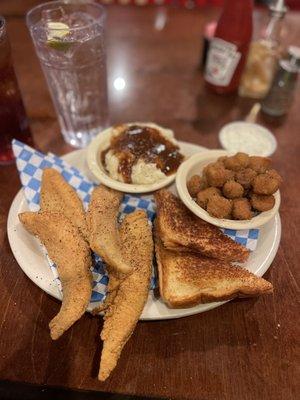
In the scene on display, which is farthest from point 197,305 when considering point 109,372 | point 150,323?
point 109,372

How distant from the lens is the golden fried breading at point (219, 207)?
4.42 feet

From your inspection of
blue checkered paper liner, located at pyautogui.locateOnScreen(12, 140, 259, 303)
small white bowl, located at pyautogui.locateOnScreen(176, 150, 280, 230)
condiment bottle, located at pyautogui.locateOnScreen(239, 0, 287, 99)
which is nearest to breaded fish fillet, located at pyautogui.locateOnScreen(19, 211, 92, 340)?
blue checkered paper liner, located at pyautogui.locateOnScreen(12, 140, 259, 303)

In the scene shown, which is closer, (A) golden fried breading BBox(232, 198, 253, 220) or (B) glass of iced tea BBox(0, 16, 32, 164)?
(A) golden fried breading BBox(232, 198, 253, 220)

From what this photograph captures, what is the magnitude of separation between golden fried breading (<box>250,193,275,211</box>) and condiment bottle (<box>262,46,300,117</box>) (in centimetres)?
94

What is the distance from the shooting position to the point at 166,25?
113 inches

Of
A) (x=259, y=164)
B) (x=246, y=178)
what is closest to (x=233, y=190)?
(x=246, y=178)

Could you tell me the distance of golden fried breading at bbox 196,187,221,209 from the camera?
4.58ft

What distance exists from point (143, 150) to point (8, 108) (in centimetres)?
66

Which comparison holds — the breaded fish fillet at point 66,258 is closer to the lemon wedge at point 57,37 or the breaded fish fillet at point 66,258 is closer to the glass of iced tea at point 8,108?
the glass of iced tea at point 8,108

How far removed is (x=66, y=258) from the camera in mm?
1237

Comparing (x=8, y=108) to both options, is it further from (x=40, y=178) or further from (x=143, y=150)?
(x=143, y=150)

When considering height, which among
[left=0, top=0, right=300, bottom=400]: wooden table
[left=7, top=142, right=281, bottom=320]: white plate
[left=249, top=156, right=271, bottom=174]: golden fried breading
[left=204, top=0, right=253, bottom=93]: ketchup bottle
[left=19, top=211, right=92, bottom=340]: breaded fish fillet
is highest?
[left=204, top=0, right=253, bottom=93]: ketchup bottle

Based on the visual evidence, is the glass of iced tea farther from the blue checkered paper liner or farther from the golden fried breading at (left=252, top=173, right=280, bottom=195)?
the golden fried breading at (left=252, top=173, right=280, bottom=195)

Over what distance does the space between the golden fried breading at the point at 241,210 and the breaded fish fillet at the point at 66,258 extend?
0.57 m
